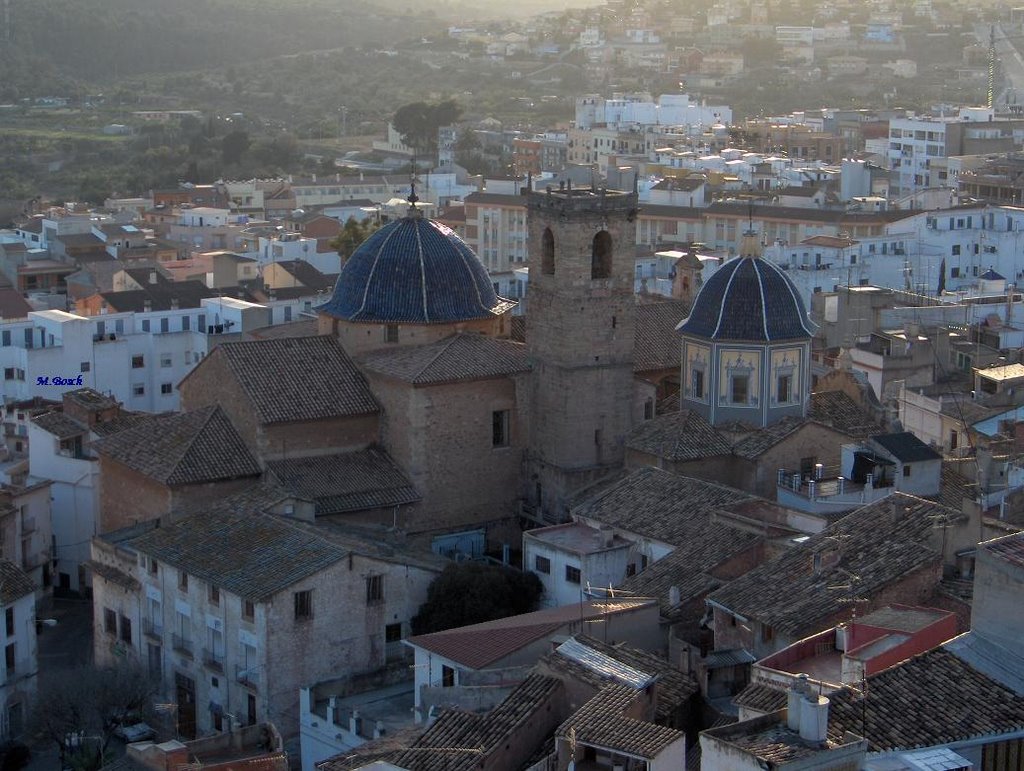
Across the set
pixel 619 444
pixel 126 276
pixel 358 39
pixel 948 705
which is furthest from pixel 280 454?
A: pixel 358 39

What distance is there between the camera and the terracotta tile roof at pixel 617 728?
17750 mm

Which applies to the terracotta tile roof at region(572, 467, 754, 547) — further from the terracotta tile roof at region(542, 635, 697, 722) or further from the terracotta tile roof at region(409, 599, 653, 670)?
the terracotta tile roof at region(542, 635, 697, 722)

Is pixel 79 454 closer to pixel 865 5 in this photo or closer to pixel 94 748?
pixel 94 748

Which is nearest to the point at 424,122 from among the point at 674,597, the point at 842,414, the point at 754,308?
the point at 842,414

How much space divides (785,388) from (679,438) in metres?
1.93

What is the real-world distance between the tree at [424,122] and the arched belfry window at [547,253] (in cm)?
6098

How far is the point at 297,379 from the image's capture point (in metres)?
29.7

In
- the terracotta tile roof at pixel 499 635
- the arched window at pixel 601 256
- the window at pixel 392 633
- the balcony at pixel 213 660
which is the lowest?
the balcony at pixel 213 660

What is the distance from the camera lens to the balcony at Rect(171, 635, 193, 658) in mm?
26453

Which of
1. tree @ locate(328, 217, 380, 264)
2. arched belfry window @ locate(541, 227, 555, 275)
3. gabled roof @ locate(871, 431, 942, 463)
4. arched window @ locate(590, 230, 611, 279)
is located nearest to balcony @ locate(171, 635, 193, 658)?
arched belfry window @ locate(541, 227, 555, 275)

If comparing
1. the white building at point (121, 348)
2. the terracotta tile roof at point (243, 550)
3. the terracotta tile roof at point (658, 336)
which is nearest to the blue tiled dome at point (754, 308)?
the terracotta tile roof at point (658, 336)

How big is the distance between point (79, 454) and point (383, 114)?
8108 cm

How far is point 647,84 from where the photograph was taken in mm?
117250

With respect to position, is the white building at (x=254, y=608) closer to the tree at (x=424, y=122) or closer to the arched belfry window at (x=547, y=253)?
the arched belfry window at (x=547, y=253)
